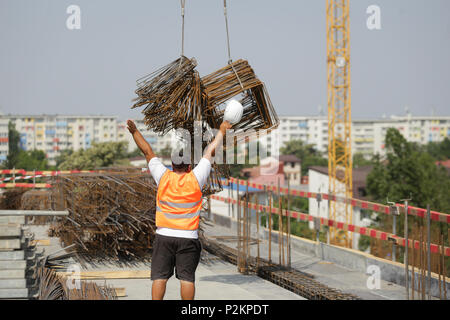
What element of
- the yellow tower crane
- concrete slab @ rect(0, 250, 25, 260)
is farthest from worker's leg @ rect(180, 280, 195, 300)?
the yellow tower crane

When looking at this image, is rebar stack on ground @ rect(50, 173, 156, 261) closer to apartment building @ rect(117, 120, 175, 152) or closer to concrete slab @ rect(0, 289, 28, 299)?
apartment building @ rect(117, 120, 175, 152)

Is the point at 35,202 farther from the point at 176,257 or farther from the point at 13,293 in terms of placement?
the point at 176,257

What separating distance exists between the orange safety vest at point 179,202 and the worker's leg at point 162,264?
0.15 meters

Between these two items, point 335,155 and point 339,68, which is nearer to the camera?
point 339,68

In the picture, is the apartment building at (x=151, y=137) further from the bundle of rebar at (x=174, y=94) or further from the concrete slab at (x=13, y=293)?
the concrete slab at (x=13, y=293)

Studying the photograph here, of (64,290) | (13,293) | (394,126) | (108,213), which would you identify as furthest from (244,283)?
(394,126)

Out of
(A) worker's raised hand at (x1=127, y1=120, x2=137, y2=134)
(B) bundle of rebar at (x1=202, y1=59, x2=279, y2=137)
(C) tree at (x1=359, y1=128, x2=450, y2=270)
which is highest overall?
(B) bundle of rebar at (x1=202, y1=59, x2=279, y2=137)

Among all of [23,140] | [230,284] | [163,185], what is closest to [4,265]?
[163,185]

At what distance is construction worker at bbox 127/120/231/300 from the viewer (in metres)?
4.83

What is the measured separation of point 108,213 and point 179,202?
4.53 meters

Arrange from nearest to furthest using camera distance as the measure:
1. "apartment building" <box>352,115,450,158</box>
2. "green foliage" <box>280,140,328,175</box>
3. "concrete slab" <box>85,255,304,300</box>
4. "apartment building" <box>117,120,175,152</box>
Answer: "concrete slab" <box>85,255,304,300</box>
"apartment building" <box>117,120,175,152</box>
"green foliage" <box>280,140,328,175</box>
"apartment building" <box>352,115,450,158</box>

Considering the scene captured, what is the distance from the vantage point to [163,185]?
→ 16.3 ft
